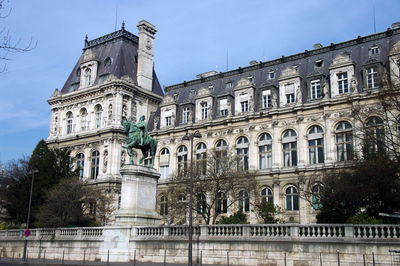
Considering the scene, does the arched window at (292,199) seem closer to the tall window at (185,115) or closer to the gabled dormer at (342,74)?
the gabled dormer at (342,74)

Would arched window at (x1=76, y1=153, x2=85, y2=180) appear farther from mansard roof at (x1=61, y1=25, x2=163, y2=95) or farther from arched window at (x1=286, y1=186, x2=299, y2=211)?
arched window at (x1=286, y1=186, x2=299, y2=211)

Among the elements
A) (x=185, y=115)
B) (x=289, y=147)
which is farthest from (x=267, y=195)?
(x=185, y=115)

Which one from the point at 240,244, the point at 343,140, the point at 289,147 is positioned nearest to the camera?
the point at 240,244

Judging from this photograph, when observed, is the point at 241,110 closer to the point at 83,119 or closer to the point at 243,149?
the point at 243,149

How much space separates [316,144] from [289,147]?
2.79m

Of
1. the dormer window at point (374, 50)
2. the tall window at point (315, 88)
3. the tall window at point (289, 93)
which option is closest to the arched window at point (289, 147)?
the tall window at point (289, 93)

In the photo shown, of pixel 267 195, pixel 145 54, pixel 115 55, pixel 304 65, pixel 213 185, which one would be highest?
pixel 145 54

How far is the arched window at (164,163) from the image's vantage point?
52031 millimetres

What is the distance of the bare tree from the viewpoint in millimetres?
37531

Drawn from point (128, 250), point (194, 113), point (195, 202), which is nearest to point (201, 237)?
point (128, 250)

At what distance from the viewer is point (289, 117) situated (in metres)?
43.7

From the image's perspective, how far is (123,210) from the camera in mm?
27781

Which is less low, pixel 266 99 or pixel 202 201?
pixel 266 99

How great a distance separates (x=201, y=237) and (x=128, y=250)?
5.50 m
